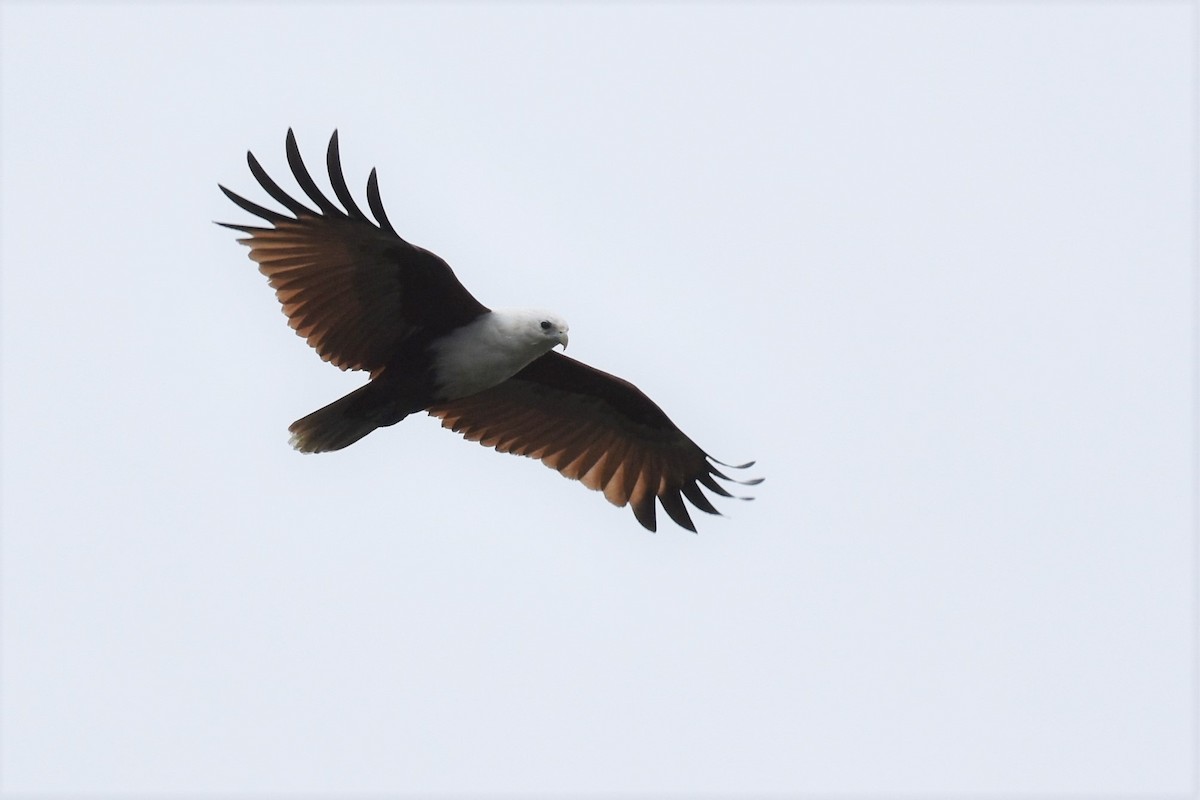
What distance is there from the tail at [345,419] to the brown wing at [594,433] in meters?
0.80

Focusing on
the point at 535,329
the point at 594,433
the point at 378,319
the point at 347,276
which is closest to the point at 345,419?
the point at 378,319

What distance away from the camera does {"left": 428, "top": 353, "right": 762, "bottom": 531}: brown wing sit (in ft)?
43.6

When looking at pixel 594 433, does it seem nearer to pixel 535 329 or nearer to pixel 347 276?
pixel 535 329

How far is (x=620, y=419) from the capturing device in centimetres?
1362

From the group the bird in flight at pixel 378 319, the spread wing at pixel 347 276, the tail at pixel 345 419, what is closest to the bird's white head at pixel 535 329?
the bird in flight at pixel 378 319

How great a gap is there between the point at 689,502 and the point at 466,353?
8.51 ft

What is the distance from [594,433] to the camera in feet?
44.8

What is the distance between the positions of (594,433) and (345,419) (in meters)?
2.17

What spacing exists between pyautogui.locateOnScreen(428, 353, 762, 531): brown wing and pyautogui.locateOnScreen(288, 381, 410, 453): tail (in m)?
0.80

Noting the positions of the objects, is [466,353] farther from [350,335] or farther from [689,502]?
[689,502]

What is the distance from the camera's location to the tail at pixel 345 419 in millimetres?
12172

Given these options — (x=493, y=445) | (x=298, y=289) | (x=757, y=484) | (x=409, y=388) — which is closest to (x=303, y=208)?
(x=298, y=289)

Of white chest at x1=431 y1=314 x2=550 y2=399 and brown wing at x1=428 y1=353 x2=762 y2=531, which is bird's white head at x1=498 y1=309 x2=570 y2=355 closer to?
white chest at x1=431 y1=314 x2=550 y2=399

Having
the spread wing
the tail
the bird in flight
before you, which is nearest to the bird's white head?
the bird in flight
